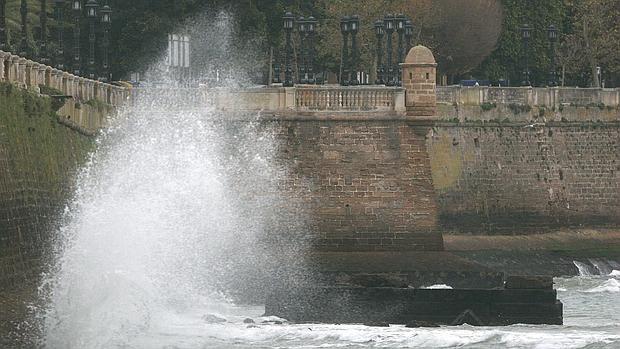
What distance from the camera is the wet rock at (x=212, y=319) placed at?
39156 millimetres

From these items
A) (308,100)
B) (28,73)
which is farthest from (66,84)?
(308,100)

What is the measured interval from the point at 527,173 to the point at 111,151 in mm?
17308

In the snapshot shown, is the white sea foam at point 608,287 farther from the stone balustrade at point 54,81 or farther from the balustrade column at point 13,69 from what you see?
the balustrade column at point 13,69

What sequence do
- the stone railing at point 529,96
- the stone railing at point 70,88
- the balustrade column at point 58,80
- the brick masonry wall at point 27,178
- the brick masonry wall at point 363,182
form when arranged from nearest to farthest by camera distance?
the brick masonry wall at point 27,178 < the stone railing at point 70,88 < the balustrade column at point 58,80 < the brick masonry wall at point 363,182 < the stone railing at point 529,96

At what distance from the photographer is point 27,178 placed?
35.9 metres

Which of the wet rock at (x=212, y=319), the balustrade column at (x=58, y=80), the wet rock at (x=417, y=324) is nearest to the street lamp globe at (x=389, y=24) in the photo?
the balustrade column at (x=58, y=80)

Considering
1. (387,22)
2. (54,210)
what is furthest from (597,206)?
(54,210)

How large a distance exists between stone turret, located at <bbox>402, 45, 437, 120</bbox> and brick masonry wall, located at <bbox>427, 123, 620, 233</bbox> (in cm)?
780

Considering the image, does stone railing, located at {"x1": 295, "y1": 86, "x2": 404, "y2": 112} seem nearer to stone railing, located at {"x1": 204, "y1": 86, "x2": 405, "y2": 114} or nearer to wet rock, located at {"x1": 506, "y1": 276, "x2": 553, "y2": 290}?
stone railing, located at {"x1": 204, "y1": 86, "x2": 405, "y2": 114}

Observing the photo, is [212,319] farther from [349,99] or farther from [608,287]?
[608,287]

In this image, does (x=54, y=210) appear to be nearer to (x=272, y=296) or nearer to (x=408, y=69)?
(x=272, y=296)

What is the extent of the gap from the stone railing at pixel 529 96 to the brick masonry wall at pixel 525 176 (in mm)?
746

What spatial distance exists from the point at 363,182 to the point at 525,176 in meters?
11.1

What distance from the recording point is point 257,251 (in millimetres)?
45094
